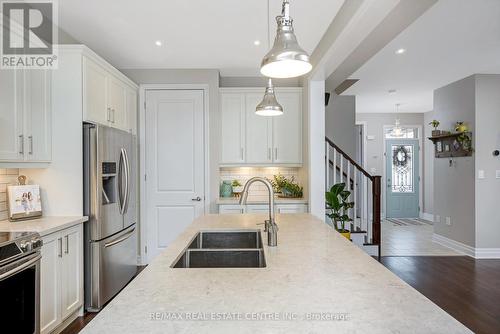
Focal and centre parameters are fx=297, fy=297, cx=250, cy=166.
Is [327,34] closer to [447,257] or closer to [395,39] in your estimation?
[395,39]

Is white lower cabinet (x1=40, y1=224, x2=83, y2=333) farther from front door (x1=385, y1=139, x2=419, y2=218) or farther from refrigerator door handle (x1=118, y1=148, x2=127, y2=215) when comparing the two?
front door (x1=385, y1=139, x2=419, y2=218)

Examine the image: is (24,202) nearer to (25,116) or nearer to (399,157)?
(25,116)

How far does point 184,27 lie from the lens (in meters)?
2.91

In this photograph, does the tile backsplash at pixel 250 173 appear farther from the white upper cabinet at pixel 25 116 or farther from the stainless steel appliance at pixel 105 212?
the white upper cabinet at pixel 25 116

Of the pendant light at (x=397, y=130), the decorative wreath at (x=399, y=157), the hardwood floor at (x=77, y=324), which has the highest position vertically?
the pendant light at (x=397, y=130)

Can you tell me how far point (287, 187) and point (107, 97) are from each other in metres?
2.48

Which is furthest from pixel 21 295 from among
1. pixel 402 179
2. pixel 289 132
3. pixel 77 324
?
pixel 402 179

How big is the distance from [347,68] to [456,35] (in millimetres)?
1348

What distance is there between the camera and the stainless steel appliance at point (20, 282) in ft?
5.53

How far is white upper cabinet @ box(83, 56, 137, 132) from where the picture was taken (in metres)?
2.74

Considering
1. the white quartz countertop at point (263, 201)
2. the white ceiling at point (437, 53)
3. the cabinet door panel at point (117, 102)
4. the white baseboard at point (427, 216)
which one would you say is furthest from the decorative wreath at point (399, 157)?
the cabinet door panel at point (117, 102)

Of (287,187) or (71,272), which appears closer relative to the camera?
(71,272)

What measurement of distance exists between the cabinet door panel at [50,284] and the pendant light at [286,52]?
6.61ft

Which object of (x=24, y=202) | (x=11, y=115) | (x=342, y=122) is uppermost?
(x=342, y=122)
